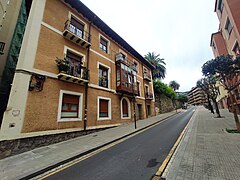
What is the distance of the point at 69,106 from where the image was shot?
928 centimetres

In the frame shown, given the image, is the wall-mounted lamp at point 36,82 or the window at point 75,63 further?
the window at point 75,63

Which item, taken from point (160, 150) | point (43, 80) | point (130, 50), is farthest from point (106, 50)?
point (160, 150)

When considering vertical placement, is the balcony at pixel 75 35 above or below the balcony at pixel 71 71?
above

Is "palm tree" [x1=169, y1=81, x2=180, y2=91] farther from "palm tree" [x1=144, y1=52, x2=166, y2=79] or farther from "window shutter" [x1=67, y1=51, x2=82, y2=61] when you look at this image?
"window shutter" [x1=67, y1=51, x2=82, y2=61]

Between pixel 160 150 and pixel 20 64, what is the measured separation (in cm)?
858

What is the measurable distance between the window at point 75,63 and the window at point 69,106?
5.33 feet

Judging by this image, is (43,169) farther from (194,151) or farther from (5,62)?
(5,62)

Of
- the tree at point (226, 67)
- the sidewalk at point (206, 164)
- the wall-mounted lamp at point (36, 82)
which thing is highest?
the tree at point (226, 67)

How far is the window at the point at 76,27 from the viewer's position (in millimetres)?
11086

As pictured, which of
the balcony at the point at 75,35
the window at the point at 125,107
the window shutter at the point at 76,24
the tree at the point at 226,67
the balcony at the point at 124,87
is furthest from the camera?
the window at the point at 125,107

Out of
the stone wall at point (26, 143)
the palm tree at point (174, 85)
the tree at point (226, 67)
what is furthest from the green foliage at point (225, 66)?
the palm tree at point (174, 85)

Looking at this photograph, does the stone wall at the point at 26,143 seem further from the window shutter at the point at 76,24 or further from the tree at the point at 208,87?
the tree at the point at 208,87

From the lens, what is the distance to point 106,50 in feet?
47.6

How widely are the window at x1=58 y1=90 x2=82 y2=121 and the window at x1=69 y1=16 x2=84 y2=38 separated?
5658 millimetres
